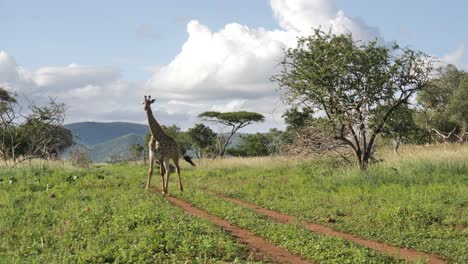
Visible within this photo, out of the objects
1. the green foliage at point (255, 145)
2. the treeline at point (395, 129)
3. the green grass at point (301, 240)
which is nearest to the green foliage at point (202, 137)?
the treeline at point (395, 129)

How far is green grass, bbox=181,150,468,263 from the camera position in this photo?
447 inches

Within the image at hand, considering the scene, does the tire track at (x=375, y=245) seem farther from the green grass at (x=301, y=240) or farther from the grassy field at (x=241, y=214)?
the green grass at (x=301, y=240)

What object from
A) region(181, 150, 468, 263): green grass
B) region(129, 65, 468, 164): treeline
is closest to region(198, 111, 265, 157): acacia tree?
region(129, 65, 468, 164): treeline

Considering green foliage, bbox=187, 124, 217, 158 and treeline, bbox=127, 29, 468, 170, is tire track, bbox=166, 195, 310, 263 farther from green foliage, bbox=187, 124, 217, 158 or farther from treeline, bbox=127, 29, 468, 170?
green foliage, bbox=187, 124, 217, 158

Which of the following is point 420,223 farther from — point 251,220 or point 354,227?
point 251,220

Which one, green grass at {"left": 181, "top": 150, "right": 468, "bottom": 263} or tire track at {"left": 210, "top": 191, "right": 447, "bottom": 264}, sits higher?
green grass at {"left": 181, "top": 150, "right": 468, "bottom": 263}

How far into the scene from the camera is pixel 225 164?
31438mm

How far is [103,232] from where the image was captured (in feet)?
33.1

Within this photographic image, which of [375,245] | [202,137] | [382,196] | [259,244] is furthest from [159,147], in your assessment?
[202,137]

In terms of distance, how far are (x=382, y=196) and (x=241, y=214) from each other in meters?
4.90

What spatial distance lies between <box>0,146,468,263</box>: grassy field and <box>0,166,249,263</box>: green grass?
0.08 feet

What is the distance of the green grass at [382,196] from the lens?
11.4 metres

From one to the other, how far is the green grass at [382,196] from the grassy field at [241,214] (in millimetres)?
35

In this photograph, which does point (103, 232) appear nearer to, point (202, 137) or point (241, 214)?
point (241, 214)
